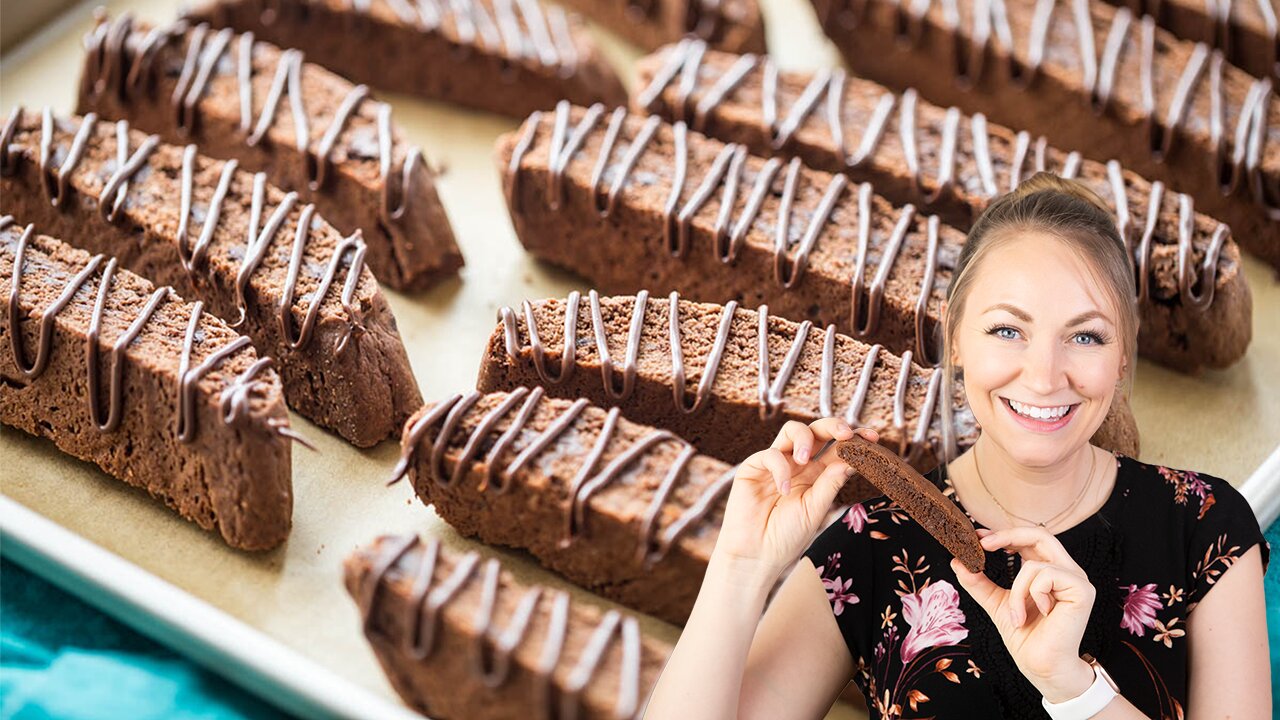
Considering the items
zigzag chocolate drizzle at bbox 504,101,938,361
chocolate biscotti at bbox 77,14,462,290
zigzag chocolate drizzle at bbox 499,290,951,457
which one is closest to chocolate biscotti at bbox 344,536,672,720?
zigzag chocolate drizzle at bbox 499,290,951,457

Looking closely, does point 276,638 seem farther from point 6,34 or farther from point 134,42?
point 6,34

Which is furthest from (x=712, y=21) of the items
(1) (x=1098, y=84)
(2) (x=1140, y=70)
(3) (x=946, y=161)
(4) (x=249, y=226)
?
(4) (x=249, y=226)

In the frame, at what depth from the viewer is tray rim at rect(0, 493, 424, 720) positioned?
7.33ft

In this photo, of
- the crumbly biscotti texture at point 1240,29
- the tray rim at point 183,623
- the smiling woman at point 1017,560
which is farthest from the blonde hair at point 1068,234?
the crumbly biscotti texture at point 1240,29

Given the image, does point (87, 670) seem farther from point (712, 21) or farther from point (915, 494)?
point (712, 21)

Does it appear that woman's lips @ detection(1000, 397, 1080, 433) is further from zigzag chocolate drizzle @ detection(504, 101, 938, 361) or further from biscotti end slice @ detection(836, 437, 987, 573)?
zigzag chocolate drizzle @ detection(504, 101, 938, 361)

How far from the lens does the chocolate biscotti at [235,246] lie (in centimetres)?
287

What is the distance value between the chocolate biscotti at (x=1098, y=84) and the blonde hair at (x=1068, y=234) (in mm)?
1596

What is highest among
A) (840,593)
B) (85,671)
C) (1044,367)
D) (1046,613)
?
(1044,367)

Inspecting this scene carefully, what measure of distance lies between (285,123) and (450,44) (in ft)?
2.11

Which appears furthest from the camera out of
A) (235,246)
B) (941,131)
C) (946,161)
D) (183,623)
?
(941,131)

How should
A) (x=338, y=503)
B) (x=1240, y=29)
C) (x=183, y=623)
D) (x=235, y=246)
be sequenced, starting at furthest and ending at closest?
1. (x=1240, y=29)
2. (x=235, y=246)
3. (x=338, y=503)
4. (x=183, y=623)

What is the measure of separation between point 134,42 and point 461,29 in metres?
0.90

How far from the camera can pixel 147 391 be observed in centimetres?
264
